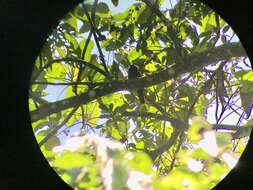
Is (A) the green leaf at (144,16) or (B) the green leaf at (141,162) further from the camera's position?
(A) the green leaf at (144,16)

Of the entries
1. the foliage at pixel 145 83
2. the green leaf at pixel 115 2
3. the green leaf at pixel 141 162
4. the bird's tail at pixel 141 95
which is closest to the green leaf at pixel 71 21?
the foliage at pixel 145 83

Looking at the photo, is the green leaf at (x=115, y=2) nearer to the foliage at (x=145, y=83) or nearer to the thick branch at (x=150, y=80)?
the foliage at (x=145, y=83)

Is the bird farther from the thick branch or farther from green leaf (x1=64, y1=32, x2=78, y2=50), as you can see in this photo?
green leaf (x1=64, y1=32, x2=78, y2=50)

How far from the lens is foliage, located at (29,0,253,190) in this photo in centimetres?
85

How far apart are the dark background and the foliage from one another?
0.08 m

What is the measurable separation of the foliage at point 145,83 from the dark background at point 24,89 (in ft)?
0.26

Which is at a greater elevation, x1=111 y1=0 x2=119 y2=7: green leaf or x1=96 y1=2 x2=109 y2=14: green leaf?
x1=111 y1=0 x2=119 y2=7: green leaf

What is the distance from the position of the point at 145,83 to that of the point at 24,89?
0.32 m

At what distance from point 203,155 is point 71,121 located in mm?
352

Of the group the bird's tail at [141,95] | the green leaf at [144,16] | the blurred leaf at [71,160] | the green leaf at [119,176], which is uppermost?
the green leaf at [144,16]

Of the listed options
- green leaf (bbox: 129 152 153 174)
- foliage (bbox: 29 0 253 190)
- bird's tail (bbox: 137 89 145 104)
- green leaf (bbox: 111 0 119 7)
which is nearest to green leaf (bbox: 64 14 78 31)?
foliage (bbox: 29 0 253 190)

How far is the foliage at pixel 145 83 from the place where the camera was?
85 centimetres

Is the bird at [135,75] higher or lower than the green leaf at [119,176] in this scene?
higher

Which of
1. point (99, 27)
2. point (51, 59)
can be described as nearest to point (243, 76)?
point (99, 27)
